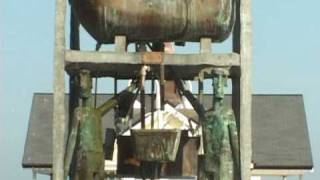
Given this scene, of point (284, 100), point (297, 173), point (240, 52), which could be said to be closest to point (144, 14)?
point (240, 52)

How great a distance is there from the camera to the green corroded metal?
11.3 meters

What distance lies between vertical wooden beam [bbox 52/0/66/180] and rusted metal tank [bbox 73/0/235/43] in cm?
28

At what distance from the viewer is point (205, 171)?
1141 cm

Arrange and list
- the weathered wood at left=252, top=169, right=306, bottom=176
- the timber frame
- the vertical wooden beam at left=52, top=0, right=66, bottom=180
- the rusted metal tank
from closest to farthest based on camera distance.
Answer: the vertical wooden beam at left=52, top=0, right=66, bottom=180
the timber frame
the rusted metal tank
the weathered wood at left=252, top=169, right=306, bottom=176

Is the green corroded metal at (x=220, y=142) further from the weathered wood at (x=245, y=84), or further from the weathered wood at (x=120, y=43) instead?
the weathered wood at (x=120, y=43)

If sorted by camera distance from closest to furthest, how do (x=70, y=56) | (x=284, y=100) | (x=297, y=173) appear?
(x=70, y=56)
(x=297, y=173)
(x=284, y=100)

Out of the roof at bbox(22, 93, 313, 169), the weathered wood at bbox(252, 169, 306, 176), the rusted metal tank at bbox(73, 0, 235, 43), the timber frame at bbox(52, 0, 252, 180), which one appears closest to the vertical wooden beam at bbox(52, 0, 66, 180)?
the timber frame at bbox(52, 0, 252, 180)

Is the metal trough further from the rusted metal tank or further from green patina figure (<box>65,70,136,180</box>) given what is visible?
the rusted metal tank

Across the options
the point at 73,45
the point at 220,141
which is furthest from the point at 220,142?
the point at 73,45

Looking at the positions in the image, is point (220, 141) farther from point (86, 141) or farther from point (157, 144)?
point (86, 141)

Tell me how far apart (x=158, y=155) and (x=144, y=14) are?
1.29 metres

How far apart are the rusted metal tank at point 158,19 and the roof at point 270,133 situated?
3628 centimetres

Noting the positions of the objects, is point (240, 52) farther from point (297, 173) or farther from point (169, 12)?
point (297, 173)

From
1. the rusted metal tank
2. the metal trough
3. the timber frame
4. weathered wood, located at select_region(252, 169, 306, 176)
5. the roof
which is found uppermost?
the roof
